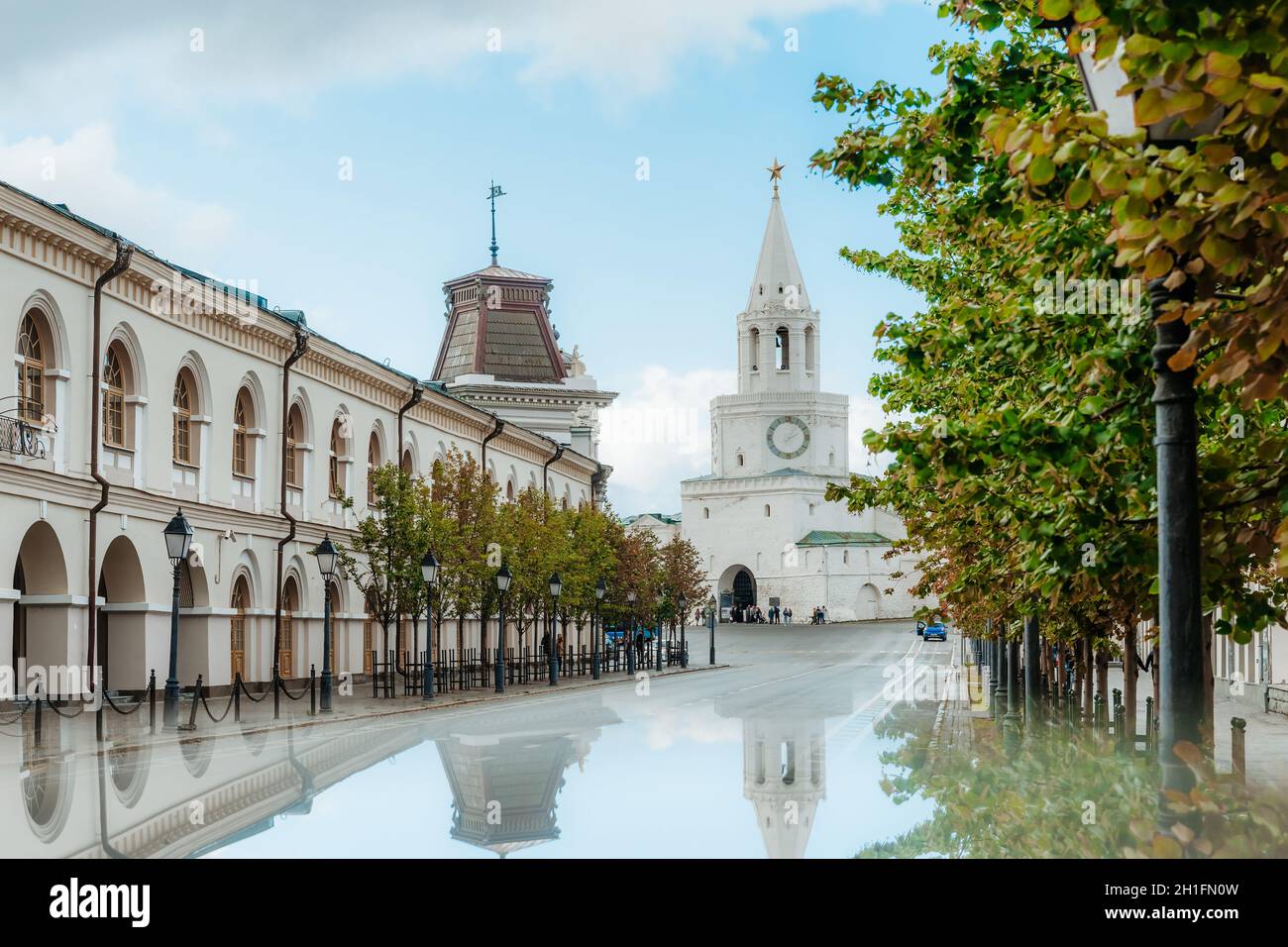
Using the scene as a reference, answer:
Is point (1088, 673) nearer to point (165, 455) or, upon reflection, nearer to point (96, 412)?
point (96, 412)

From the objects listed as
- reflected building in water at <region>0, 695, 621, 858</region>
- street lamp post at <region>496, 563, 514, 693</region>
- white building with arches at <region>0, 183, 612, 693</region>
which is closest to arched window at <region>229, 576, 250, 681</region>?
white building with arches at <region>0, 183, 612, 693</region>

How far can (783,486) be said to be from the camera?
459ft

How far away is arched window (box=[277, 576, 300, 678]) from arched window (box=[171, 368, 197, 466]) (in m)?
5.78

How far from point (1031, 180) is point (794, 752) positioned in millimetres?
16002

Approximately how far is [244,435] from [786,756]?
66.7 ft

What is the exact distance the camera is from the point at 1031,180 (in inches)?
243

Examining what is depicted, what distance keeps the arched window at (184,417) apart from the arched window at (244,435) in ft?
7.57

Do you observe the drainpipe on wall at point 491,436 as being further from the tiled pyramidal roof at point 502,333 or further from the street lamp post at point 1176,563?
the street lamp post at point 1176,563

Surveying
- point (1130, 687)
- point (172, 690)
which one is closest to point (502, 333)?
point (172, 690)

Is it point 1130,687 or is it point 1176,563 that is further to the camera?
point 1130,687

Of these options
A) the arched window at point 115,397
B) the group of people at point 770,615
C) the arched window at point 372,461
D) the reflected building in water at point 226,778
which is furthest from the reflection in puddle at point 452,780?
the group of people at point 770,615
